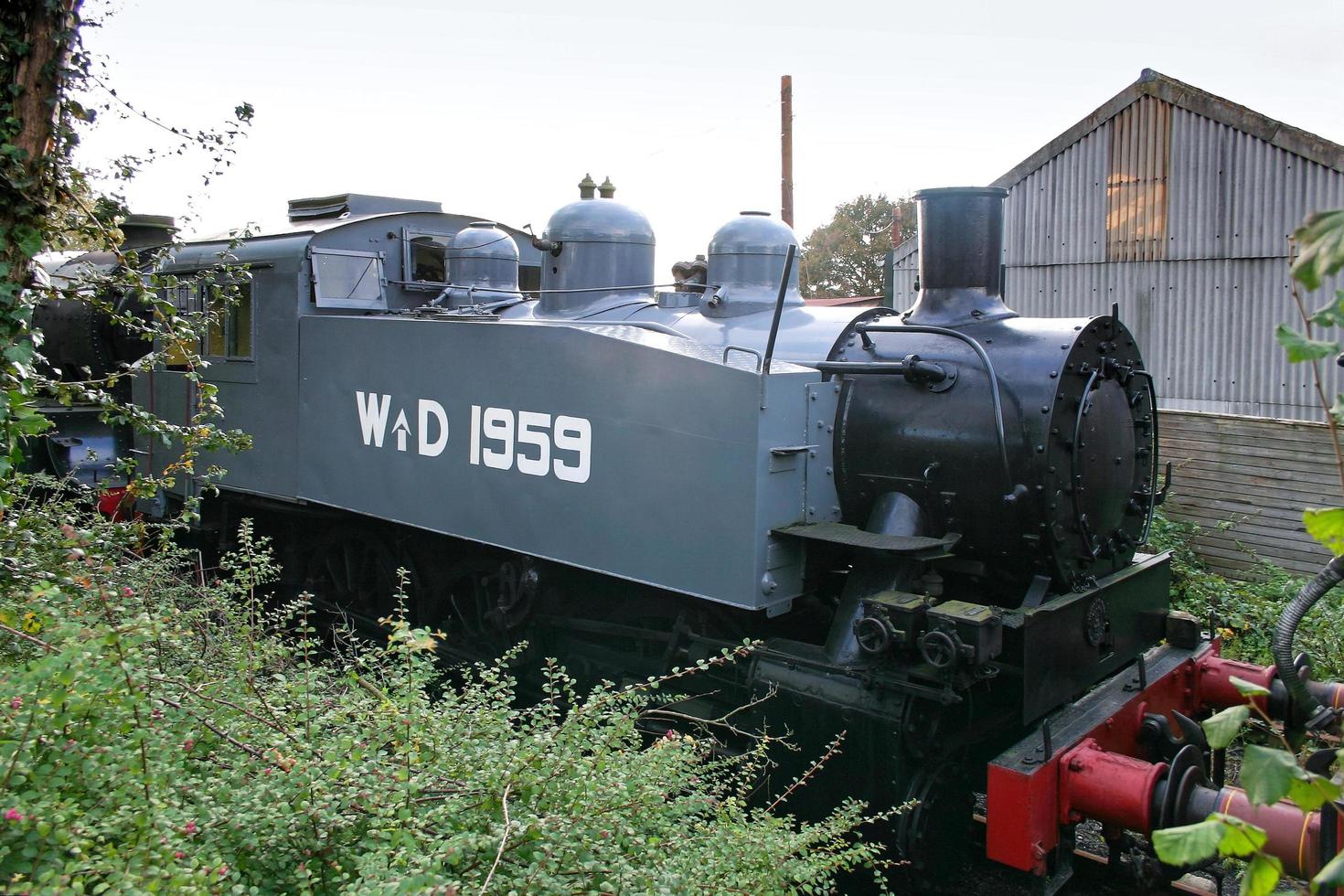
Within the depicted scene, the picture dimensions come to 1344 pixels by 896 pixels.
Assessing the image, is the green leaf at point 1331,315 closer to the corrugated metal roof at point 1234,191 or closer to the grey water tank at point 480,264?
the grey water tank at point 480,264

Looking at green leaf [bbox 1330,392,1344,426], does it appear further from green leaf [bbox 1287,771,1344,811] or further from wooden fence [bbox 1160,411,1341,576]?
wooden fence [bbox 1160,411,1341,576]

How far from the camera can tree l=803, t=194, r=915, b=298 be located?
33812mm

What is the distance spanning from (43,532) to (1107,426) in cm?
440

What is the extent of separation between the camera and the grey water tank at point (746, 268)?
549 cm

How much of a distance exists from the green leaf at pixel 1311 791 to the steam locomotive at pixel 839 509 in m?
1.56

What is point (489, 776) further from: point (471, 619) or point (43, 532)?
point (471, 619)

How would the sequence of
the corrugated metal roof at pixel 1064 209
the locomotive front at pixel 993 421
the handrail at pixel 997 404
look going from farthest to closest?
the corrugated metal roof at pixel 1064 209
the locomotive front at pixel 993 421
the handrail at pixel 997 404

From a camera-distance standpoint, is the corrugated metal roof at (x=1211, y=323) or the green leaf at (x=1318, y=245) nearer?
the green leaf at (x=1318, y=245)

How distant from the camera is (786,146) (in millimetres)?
15273

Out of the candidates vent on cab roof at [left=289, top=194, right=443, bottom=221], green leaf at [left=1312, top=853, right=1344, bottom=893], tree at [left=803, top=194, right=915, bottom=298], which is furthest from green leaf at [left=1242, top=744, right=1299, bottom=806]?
tree at [left=803, top=194, right=915, bottom=298]

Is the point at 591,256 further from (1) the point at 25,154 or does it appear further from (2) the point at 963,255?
(1) the point at 25,154

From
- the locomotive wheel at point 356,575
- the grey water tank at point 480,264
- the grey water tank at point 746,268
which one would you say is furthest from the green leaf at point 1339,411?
the grey water tank at point 480,264

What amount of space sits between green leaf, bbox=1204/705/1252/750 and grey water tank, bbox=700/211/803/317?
3.91m

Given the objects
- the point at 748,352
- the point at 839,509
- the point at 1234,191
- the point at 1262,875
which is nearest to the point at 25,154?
the point at 748,352
